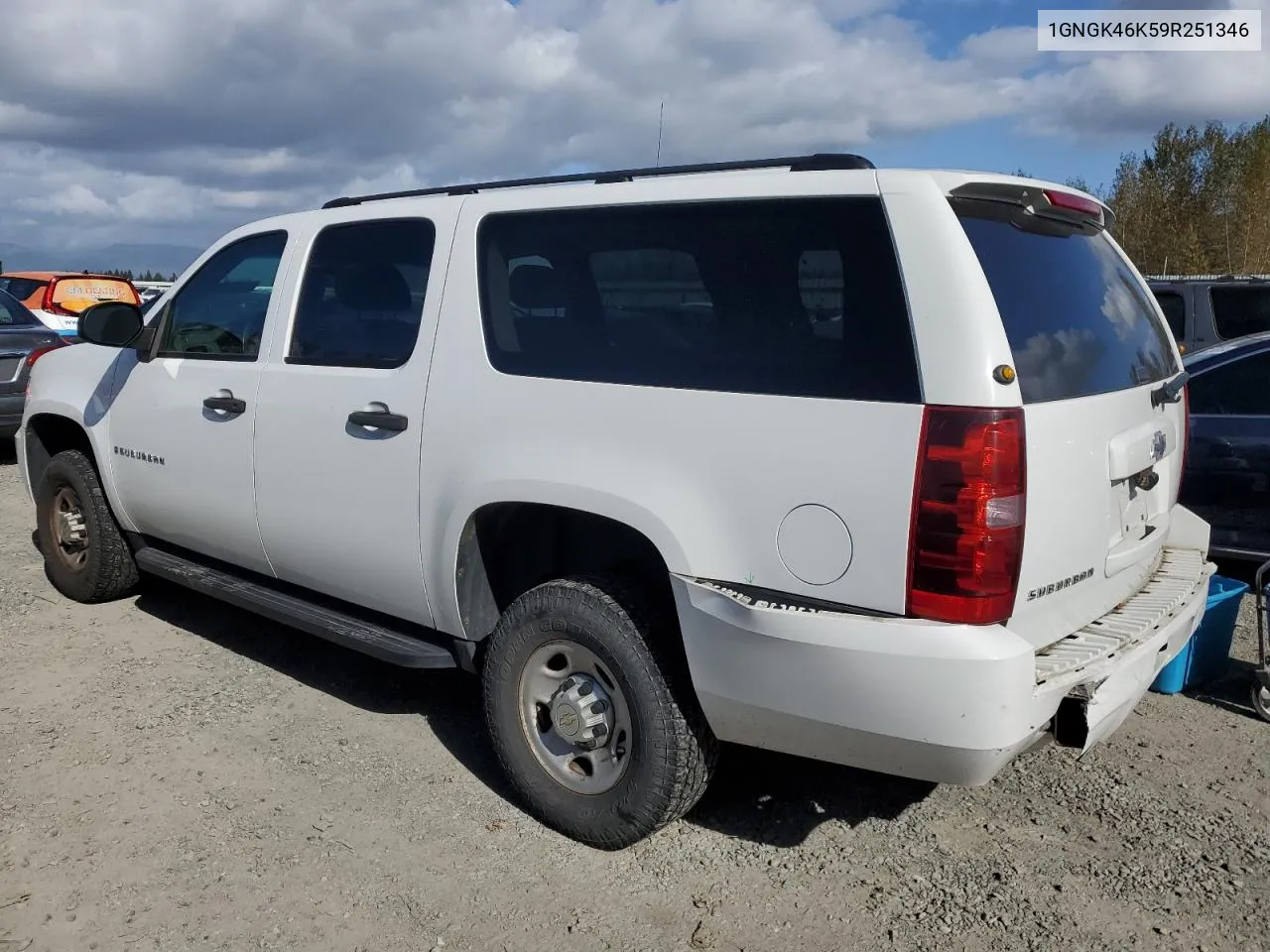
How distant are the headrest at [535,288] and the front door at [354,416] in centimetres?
31

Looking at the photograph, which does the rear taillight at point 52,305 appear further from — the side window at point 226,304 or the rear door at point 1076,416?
the rear door at point 1076,416

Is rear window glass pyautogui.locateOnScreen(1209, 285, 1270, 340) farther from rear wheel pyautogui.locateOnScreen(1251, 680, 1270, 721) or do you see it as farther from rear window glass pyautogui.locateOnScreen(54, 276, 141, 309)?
rear window glass pyautogui.locateOnScreen(54, 276, 141, 309)

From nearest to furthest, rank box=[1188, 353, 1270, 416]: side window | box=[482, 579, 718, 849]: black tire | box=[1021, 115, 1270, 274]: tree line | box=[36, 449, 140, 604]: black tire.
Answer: box=[482, 579, 718, 849]: black tire, box=[36, 449, 140, 604]: black tire, box=[1188, 353, 1270, 416]: side window, box=[1021, 115, 1270, 274]: tree line

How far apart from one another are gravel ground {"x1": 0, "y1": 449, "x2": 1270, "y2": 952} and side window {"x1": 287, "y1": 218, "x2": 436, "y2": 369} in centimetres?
148

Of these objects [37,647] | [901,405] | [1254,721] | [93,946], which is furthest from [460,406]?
[1254,721]

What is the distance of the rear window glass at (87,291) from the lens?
46.7 feet

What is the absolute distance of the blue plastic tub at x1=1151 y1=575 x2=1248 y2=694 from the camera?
14.6 feet

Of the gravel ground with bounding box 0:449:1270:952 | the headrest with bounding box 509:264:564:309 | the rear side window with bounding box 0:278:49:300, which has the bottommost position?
the gravel ground with bounding box 0:449:1270:952

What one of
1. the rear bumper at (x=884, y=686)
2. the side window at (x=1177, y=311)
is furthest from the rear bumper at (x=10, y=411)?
the side window at (x=1177, y=311)

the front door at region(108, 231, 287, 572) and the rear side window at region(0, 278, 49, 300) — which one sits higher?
the rear side window at region(0, 278, 49, 300)

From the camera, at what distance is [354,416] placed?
3.75m

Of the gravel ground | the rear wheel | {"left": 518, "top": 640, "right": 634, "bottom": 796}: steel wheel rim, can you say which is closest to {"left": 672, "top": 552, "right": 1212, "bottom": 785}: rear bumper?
A: {"left": 518, "top": 640, "right": 634, "bottom": 796}: steel wheel rim

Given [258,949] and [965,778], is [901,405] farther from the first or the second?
[258,949]

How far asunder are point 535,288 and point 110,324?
234 cm
